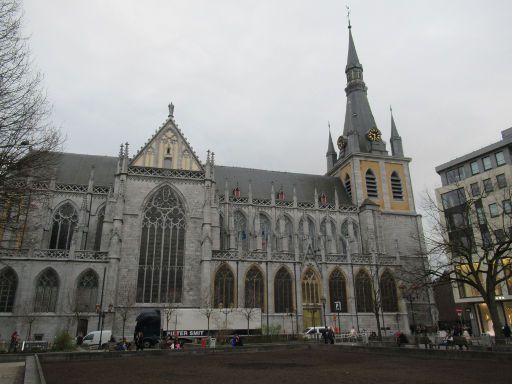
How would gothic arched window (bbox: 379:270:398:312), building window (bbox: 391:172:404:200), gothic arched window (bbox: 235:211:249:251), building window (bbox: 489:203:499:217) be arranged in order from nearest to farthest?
gothic arched window (bbox: 379:270:398:312) → building window (bbox: 489:203:499:217) → gothic arched window (bbox: 235:211:249:251) → building window (bbox: 391:172:404:200)

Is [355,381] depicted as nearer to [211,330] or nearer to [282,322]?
[211,330]

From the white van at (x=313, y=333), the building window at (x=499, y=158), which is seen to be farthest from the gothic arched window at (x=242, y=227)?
the building window at (x=499, y=158)

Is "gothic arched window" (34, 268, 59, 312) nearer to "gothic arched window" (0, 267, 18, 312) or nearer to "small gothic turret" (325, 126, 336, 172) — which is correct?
"gothic arched window" (0, 267, 18, 312)

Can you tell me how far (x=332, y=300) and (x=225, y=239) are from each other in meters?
11.7

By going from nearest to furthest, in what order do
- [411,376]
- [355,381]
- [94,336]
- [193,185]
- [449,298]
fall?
[355,381], [411,376], [94,336], [193,185], [449,298]

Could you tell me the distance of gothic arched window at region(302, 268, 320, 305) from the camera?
118ft

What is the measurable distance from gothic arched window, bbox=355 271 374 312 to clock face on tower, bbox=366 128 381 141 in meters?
19.9

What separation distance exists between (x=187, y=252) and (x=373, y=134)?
30.0 m

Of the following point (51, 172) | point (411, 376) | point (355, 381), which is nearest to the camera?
point (355, 381)

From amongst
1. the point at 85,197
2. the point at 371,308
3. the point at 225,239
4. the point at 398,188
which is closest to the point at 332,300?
the point at 371,308

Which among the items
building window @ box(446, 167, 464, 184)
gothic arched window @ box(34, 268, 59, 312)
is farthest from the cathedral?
building window @ box(446, 167, 464, 184)

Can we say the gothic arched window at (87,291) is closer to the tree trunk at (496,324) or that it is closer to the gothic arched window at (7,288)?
the gothic arched window at (7,288)

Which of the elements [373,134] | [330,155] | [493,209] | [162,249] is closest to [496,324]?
[493,209]

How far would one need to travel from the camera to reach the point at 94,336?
27.4m
